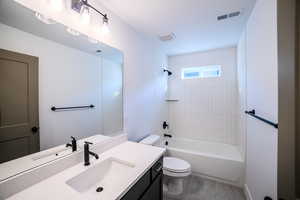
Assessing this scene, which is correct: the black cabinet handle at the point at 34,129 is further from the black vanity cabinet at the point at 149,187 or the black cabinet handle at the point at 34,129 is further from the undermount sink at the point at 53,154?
the black vanity cabinet at the point at 149,187

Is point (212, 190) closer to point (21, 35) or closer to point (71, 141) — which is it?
point (71, 141)

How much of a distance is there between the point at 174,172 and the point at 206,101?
177 centimetres

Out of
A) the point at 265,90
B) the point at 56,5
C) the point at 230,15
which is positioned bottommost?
the point at 265,90

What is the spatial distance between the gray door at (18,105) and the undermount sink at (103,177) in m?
0.40

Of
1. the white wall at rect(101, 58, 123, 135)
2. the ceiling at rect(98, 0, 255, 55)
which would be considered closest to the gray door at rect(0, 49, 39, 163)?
the white wall at rect(101, 58, 123, 135)

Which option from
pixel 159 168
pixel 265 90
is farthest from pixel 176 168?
pixel 265 90

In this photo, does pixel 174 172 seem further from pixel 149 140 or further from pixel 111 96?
pixel 111 96

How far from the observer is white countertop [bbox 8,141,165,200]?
0.76 metres

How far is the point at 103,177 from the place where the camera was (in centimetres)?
114

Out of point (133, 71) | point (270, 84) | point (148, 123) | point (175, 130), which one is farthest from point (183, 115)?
point (270, 84)

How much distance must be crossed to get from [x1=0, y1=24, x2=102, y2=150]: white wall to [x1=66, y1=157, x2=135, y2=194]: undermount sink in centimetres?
34

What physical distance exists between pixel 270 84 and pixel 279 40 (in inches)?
25.8

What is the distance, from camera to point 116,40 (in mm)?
1620

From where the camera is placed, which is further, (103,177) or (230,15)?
(230,15)
